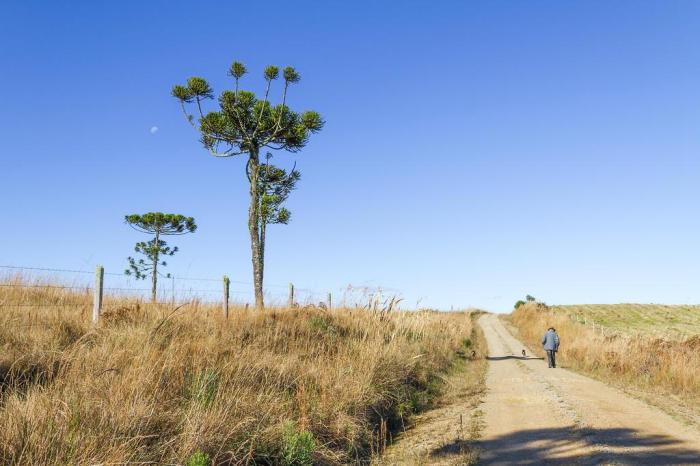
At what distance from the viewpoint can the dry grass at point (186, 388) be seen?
14.7 ft

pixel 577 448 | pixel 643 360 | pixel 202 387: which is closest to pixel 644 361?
pixel 643 360

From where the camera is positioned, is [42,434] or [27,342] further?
[27,342]

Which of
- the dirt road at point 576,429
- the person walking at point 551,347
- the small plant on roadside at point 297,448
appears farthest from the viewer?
the person walking at point 551,347

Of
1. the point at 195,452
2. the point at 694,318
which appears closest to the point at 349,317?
the point at 195,452

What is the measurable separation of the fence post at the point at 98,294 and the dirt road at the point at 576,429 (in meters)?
7.32

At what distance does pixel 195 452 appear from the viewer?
4.77m

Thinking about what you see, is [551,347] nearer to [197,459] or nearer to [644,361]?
[644,361]

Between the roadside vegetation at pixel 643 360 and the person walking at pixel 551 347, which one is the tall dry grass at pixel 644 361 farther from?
the person walking at pixel 551 347

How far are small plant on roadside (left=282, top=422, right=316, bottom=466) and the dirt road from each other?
2.55 m

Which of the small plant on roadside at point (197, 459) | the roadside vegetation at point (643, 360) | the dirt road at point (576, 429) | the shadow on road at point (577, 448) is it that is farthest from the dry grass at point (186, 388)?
the roadside vegetation at point (643, 360)

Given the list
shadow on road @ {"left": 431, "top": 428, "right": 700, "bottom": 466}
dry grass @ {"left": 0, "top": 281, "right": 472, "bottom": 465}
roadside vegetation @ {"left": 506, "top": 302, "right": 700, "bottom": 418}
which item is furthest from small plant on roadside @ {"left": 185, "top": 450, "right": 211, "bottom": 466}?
roadside vegetation @ {"left": 506, "top": 302, "right": 700, "bottom": 418}

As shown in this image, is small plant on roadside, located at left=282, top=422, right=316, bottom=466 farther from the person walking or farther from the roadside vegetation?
the person walking

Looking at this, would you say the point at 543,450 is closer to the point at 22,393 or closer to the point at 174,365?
the point at 174,365

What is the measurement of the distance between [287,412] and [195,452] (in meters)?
2.04
